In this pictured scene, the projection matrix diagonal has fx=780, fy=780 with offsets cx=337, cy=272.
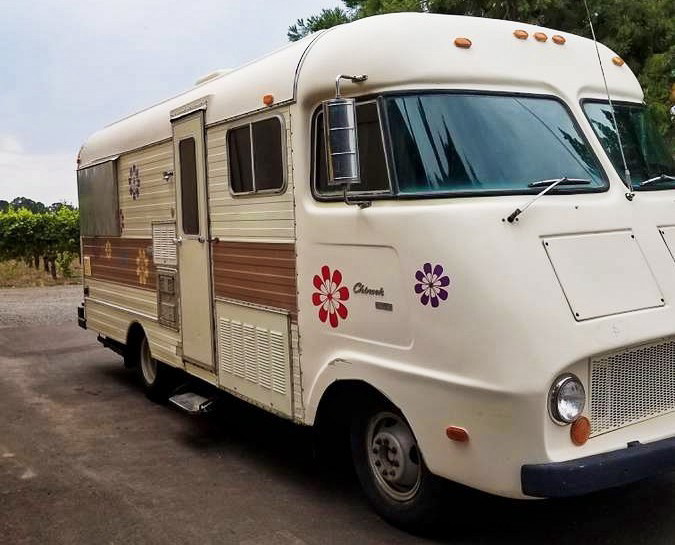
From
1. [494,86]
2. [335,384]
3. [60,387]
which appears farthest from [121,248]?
[494,86]

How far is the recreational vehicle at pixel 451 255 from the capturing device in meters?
3.57

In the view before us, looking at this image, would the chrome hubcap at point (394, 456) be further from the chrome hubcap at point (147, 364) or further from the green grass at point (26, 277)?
the green grass at point (26, 277)

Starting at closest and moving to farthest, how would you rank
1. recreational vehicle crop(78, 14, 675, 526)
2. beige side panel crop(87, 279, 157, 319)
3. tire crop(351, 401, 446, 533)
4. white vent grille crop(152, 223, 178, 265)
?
recreational vehicle crop(78, 14, 675, 526) → tire crop(351, 401, 446, 533) → white vent grille crop(152, 223, 178, 265) → beige side panel crop(87, 279, 157, 319)

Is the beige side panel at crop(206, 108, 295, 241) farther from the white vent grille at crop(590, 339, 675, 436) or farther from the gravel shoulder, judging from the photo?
the gravel shoulder

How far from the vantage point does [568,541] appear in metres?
4.14

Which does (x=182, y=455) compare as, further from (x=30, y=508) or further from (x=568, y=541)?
(x=568, y=541)

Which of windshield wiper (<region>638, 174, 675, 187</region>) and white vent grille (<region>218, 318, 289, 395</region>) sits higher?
windshield wiper (<region>638, 174, 675, 187</region>)

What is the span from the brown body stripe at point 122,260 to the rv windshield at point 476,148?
A: 12.3 feet

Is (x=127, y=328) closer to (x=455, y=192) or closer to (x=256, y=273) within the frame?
(x=256, y=273)

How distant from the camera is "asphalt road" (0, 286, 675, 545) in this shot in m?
4.30

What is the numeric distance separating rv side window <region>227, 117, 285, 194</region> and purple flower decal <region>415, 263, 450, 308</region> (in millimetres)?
1454

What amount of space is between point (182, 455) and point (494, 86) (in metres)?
3.57

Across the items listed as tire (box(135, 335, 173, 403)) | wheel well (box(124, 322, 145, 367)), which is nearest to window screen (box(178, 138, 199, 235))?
tire (box(135, 335, 173, 403))

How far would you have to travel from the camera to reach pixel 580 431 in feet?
11.8
